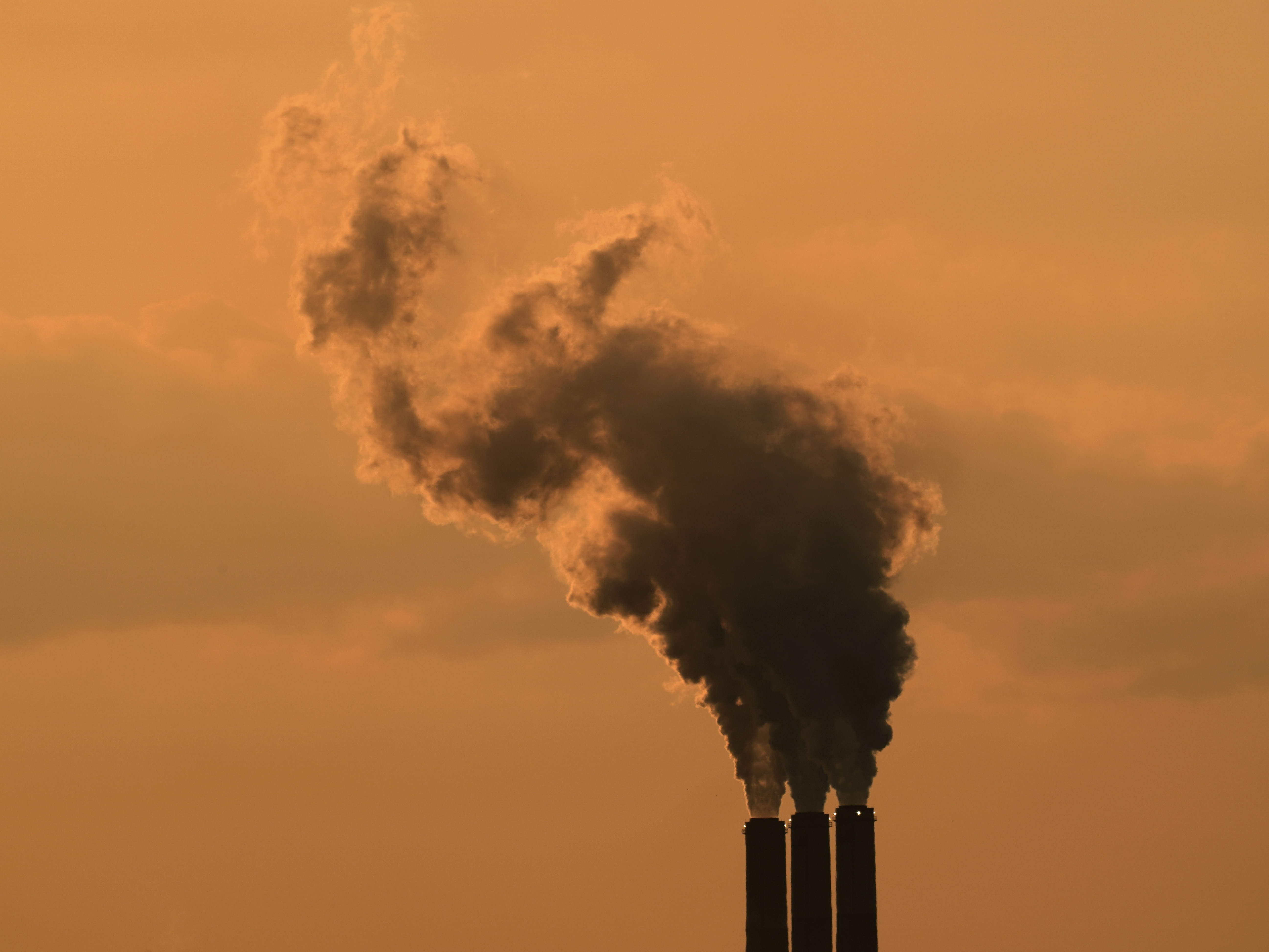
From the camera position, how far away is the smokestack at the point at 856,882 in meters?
94.8

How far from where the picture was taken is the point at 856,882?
95.1 m

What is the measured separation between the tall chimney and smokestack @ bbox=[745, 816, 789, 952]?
79 cm

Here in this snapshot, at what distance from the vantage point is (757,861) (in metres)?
97.1

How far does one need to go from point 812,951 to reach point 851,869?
3.13 metres

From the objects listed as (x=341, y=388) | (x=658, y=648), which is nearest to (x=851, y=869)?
(x=658, y=648)

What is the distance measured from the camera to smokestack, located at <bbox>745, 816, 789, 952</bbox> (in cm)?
9656

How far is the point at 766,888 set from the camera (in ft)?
318

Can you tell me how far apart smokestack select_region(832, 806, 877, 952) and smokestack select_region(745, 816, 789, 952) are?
7.64ft

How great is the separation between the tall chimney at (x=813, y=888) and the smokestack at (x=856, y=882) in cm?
45

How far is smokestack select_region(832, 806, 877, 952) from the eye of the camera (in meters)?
94.8

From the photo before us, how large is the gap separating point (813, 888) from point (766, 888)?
83.3 inches

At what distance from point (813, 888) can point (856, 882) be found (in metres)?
1.54

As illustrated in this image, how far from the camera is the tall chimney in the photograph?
313ft

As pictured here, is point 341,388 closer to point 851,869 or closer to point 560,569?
point 560,569
